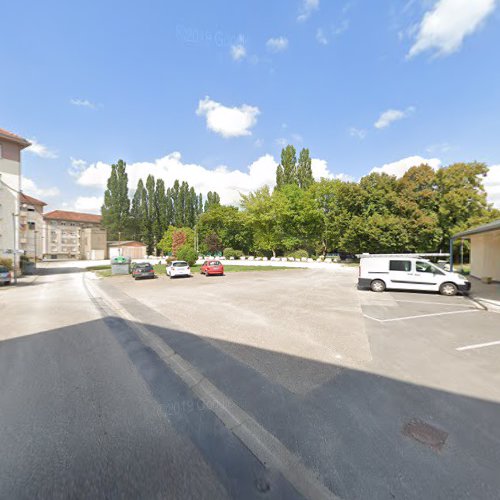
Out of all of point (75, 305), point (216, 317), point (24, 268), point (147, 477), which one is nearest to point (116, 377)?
point (147, 477)

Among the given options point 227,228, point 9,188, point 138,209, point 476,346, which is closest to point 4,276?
point 9,188

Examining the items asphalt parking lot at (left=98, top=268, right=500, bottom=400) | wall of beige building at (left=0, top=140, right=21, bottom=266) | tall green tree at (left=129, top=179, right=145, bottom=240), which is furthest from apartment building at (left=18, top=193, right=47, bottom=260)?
asphalt parking lot at (left=98, top=268, right=500, bottom=400)

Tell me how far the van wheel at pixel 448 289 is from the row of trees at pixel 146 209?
53.3 metres

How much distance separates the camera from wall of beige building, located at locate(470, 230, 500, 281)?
15953 millimetres

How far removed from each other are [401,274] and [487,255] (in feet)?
33.2

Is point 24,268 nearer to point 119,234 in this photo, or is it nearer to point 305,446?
point 305,446

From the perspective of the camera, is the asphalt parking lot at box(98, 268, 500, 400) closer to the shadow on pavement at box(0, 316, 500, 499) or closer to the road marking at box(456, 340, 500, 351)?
the road marking at box(456, 340, 500, 351)

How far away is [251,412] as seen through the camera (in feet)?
10.2

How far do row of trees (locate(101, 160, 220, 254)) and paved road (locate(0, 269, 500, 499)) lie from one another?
56.9m

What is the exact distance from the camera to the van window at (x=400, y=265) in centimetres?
1210

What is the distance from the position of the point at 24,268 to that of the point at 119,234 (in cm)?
4051

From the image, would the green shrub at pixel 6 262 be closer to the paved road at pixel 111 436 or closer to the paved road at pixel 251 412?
the paved road at pixel 251 412

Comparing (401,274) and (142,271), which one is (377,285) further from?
(142,271)

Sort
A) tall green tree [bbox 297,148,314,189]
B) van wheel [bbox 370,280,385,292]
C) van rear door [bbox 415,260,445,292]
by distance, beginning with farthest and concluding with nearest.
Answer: tall green tree [bbox 297,148,314,189] < van wheel [bbox 370,280,385,292] < van rear door [bbox 415,260,445,292]
